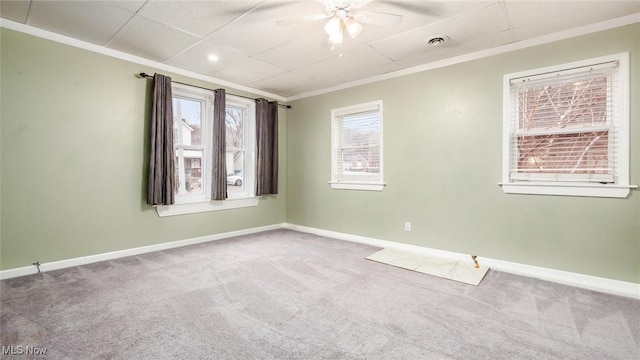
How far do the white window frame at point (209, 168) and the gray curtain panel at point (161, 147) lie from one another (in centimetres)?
26

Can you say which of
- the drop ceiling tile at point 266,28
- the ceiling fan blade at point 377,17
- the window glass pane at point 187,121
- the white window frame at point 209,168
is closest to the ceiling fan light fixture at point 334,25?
the ceiling fan blade at point 377,17

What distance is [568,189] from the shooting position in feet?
9.49

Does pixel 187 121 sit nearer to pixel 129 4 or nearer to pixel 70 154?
pixel 70 154

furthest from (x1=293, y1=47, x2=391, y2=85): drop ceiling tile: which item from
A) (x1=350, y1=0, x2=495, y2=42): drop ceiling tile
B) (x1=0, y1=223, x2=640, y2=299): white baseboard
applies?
(x1=0, y1=223, x2=640, y2=299): white baseboard

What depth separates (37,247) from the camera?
304cm

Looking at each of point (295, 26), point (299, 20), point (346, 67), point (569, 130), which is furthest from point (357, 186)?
point (299, 20)

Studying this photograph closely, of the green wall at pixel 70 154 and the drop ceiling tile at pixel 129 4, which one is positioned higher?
the drop ceiling tile at pixel 129 4

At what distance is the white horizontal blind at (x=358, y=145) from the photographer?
4.42 meters

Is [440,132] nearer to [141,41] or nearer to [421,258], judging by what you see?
[421,258]

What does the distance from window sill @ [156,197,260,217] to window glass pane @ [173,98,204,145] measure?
95cm

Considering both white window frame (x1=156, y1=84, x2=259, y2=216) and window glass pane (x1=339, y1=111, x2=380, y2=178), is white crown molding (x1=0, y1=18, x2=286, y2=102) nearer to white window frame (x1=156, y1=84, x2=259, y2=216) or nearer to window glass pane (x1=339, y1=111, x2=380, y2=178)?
white window frame (x1=156, y1=84, x2=259, y2=216)

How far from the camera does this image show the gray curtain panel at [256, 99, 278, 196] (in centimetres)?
504

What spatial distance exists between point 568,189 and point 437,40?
2.05 metres
